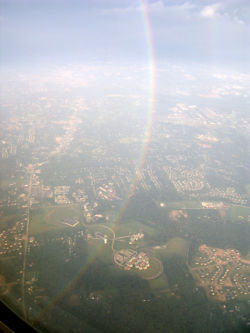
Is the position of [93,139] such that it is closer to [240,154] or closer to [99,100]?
[240,154]

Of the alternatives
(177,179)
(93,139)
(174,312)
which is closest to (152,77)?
(93,139)

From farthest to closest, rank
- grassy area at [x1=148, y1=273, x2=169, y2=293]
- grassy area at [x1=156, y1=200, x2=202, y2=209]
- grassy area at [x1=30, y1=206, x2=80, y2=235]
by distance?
grassy area at [x1=156, y1=200, x2=202, y2=209]
grassy area at [x1=30, y1=206, x2=80, y2=235]
grassy area at [x1=148, y1=273, x2=169, y2=293]

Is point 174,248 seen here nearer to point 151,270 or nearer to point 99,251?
point 151,270

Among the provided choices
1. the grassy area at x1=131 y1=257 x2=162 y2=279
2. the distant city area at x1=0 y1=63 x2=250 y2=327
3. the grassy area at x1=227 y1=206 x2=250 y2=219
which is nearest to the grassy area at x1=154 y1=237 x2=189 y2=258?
the distant city area at x1=0 y1=63 x2=250 y2=327

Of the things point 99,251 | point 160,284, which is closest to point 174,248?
point 160,284

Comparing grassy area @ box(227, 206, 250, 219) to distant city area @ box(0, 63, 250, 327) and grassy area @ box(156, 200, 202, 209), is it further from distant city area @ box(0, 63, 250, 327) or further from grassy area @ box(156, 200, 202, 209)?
grassy area @ box(156, 200, 202, 209)

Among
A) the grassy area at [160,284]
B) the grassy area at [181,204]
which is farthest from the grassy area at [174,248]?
the grassy area at [181,204]
